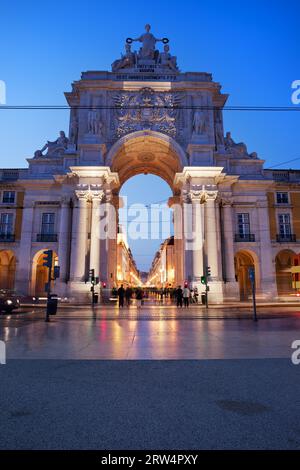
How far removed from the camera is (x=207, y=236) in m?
30.9

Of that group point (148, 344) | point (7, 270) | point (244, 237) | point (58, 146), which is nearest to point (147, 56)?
point (58, 146)

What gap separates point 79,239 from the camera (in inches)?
1205

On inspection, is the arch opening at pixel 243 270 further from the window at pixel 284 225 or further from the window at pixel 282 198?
the window at pixel 282 198

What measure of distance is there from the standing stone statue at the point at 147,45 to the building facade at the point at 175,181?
12 cm

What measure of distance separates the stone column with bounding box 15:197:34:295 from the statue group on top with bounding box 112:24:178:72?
18600 mm

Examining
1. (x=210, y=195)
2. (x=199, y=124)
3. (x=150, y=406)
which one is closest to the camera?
(x=150, y=406)

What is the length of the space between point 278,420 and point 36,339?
7.65 metres

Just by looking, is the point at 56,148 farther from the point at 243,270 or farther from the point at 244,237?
the point at 243,270

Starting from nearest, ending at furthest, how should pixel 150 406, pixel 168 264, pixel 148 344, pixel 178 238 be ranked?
pixel 150 406
pixel 148 344
pixel 178 238
pixel 168 264

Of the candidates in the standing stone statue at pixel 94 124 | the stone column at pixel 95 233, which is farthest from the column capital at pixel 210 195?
the standing stone statue at pixel 94 124

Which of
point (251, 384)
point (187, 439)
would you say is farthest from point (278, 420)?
point (251, 384)

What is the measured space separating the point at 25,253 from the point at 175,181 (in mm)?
17954

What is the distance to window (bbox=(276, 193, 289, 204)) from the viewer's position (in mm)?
36688

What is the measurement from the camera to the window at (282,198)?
120 ft
